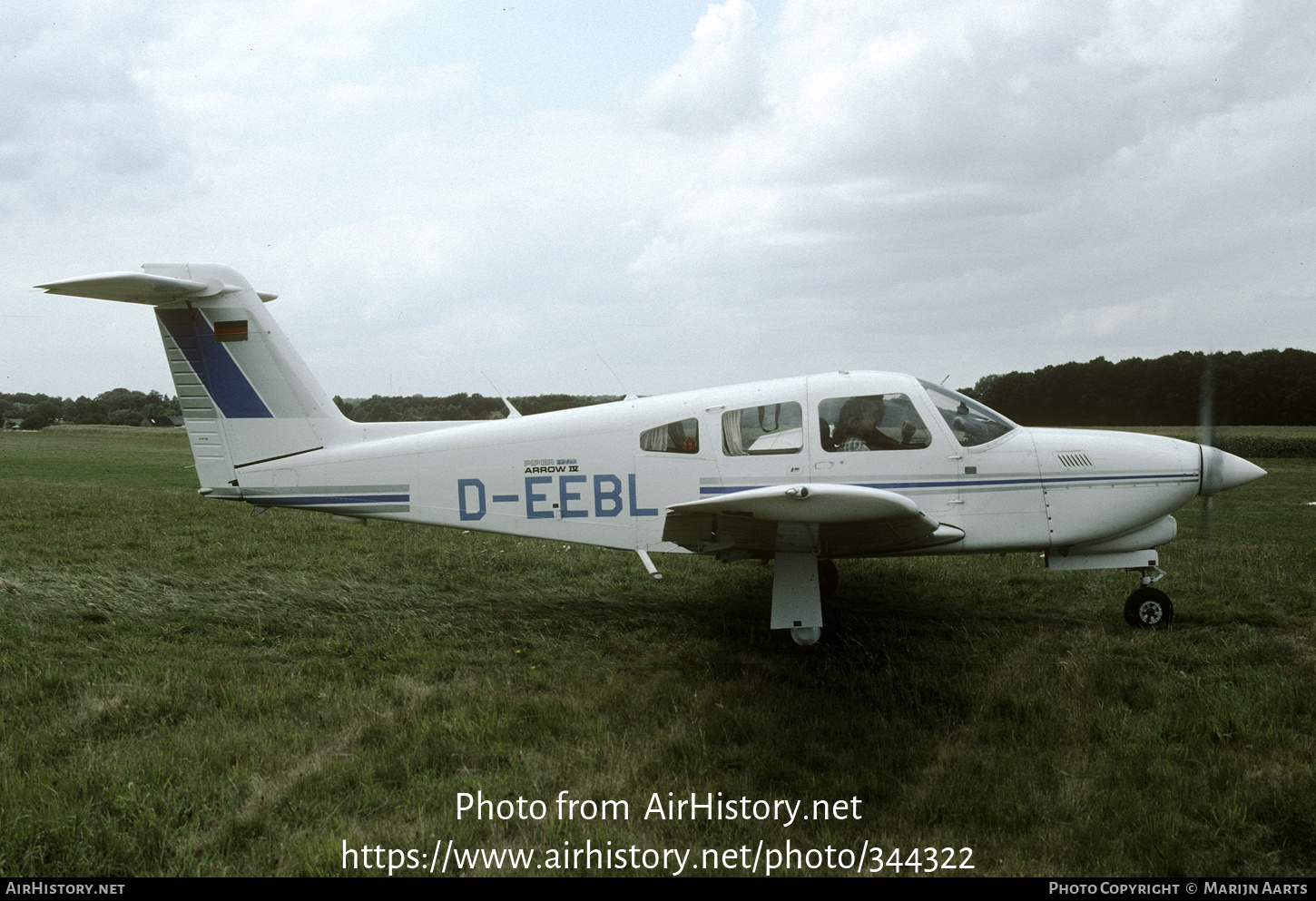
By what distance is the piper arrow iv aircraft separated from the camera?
6133 mm

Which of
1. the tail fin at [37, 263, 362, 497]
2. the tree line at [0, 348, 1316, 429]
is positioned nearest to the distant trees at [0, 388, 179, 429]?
the tree line at [0, 348, 1316, 429]

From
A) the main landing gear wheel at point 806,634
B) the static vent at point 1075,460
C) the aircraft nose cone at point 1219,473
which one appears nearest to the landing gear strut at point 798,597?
the main landing gear wheel at point 806,634

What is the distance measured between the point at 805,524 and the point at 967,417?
84.0 inches

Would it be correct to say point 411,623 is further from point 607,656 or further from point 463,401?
point 463,401

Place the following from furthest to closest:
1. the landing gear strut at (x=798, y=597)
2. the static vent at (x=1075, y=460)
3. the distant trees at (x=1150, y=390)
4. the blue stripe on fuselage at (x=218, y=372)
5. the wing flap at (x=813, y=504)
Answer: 1. the distant trees at (x=1150, y=390)
2. the blue stripe on fuselage at (x=218, y=372)
3. the static vent at (x=1075, y=460)
4. the landing gear strut at (x=798, y=597)
5. the wing flap at (x=813, y=504)

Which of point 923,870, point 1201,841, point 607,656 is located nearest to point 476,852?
point 923,870

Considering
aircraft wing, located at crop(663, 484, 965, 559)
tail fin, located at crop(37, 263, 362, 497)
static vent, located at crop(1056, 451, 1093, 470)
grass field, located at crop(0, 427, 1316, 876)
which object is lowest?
grass field, located at crop(0, 427, 1316, 876)

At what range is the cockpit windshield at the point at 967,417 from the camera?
620 centimetres

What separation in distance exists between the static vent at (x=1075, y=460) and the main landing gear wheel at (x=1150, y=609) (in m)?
1.23

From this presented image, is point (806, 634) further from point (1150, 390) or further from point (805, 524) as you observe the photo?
point (1150, 390)

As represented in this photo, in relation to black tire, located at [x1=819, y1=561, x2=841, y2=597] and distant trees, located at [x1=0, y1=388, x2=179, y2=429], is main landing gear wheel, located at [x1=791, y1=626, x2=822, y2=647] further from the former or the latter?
distant trees, located at [x1=0, y1=388, x2=179, y2=429]

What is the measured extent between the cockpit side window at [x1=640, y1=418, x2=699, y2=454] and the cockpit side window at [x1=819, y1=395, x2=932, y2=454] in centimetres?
106

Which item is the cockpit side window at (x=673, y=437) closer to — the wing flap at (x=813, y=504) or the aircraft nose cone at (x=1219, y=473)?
the wing flap at (x=813, y=504)

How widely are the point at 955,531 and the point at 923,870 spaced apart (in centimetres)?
325
